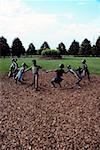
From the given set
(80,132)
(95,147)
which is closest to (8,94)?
(80,132)

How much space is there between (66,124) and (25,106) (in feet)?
11.8

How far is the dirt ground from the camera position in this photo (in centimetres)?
1155

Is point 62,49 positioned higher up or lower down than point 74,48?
lower down

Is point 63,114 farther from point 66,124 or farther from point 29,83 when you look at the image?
point 29,83

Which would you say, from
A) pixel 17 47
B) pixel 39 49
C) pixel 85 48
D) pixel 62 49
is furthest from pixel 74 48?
pixel 17 47

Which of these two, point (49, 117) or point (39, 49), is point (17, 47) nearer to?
point (39, 49)

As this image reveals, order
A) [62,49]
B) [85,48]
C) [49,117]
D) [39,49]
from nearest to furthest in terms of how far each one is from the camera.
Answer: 1. [49,117]
2. [39,49]
3. [85,48]
4. [62,49]

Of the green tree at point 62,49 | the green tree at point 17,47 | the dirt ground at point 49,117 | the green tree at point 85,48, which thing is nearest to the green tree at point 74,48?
the green tree at point 62,49

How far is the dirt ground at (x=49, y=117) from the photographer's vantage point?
1155 centimetres

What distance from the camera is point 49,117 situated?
47.5 ft

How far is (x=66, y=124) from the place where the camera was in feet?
44.2

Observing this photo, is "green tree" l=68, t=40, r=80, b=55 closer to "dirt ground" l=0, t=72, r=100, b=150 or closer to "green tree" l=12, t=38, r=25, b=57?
"green tree" l=12, t=38, r=25, b=57

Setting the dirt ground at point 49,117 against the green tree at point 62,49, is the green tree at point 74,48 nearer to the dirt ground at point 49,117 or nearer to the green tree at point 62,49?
the green tree at point 62,49

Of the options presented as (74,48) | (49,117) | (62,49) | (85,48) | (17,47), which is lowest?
(49,117)
